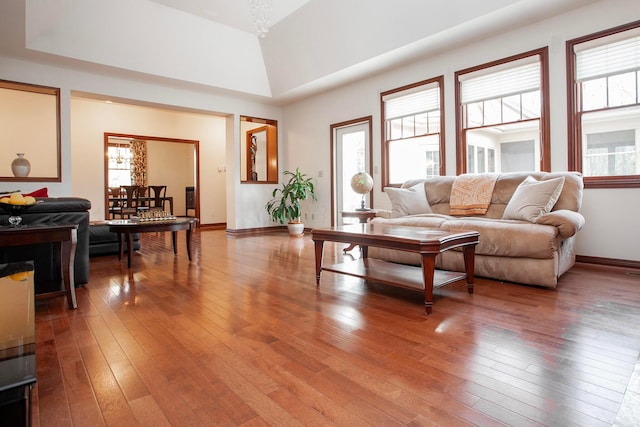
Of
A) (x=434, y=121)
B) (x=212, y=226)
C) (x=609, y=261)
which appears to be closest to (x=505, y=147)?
(x=434, y=121)

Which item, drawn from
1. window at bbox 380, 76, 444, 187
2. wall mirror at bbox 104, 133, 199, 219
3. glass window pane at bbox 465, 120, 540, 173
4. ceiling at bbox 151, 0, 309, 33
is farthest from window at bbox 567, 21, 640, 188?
wall mirror at bbox 104, 133, 199, 219

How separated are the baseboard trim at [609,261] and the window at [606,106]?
0.76m

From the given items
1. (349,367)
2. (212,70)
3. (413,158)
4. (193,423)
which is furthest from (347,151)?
(193,423)

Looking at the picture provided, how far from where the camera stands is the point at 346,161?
659 cm

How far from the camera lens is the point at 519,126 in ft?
14.2

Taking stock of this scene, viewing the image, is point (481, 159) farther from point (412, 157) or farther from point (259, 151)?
point (259, 151)

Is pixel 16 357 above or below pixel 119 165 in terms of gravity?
below

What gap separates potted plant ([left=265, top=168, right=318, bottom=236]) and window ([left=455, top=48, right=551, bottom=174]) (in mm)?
3081

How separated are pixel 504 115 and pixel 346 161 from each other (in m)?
2.87

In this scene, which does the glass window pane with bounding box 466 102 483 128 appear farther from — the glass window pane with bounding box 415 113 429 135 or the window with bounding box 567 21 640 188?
the window with bounding box 567 21 640 188

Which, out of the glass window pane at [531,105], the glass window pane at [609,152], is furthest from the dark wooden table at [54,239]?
the glass window pane at [609,152]

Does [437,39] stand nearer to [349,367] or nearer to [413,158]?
[413,158]

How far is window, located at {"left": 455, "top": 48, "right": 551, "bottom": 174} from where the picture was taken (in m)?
4.04

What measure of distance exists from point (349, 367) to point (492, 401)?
58 cm
